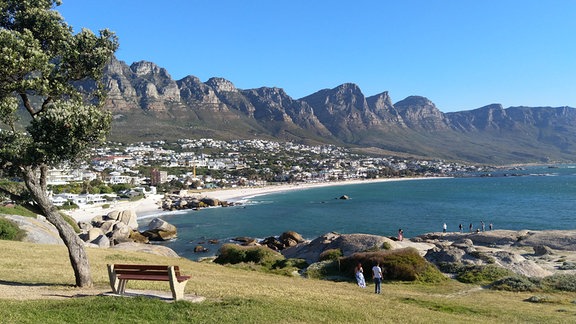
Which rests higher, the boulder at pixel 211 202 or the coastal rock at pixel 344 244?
the coastal rock at pixel 344 244

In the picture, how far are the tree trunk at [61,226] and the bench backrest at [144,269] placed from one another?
1810 mm

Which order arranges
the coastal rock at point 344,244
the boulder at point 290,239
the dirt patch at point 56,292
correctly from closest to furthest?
1. the dirt patch at point 56,292
2. the coastal rock at point 344,244
3. the boulder at point 290,239

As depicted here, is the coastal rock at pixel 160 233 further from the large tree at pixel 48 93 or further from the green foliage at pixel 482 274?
the large tree at pixel 48 93

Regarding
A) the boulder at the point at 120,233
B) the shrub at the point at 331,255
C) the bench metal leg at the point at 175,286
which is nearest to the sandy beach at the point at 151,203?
the boulder at the point at 120,233

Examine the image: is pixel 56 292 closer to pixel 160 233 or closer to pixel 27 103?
pixel 27 103

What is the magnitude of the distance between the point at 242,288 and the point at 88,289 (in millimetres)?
5150

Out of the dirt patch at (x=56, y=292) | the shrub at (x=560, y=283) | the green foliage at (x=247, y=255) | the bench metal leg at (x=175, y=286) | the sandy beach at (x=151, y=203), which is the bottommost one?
the sandy beach at (x=151, y=203)

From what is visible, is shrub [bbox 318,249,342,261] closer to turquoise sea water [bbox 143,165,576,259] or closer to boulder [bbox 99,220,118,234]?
turquoise sea water [bbox 143,165,576,259]

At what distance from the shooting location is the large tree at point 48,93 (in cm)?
1174

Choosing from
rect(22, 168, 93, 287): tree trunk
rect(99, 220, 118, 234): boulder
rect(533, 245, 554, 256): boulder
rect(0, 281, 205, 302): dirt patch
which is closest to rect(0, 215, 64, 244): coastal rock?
rect(0, 281, 205, 302): dirt patch

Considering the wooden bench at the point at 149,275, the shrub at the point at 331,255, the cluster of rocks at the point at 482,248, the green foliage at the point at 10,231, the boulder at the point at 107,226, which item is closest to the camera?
the wooden bench at the point at 149,275

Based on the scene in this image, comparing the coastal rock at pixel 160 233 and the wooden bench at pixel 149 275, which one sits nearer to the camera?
the wooden bench at pixel 149 275

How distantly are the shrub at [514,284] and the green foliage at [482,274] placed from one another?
51.8 inches

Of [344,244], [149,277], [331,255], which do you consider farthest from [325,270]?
[149,277]
